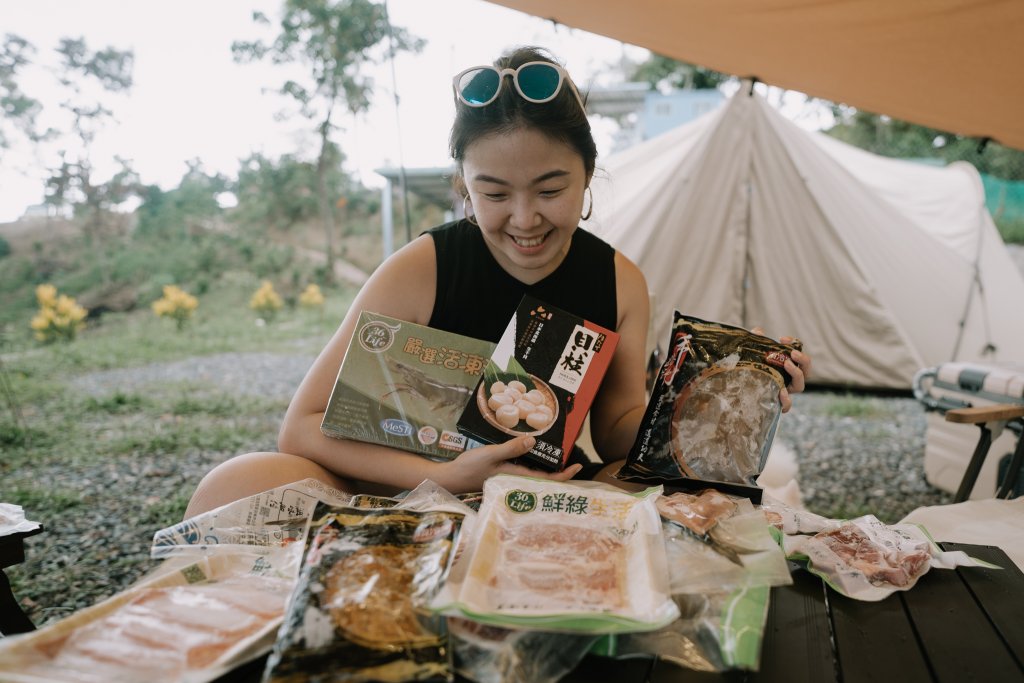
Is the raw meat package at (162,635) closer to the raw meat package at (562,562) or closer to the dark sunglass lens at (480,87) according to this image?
→ the raw meat package at (562,562)

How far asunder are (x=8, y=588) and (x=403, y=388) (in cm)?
73

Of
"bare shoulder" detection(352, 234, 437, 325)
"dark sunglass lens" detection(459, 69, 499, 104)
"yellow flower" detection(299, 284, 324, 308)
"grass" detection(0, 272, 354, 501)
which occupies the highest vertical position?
"dark sunglass lens" detection(459, 69, 499, 104)

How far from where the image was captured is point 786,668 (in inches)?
29.0

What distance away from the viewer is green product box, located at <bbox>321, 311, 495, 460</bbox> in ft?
3.64

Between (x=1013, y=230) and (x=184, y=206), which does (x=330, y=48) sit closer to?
(x=184, y=206)

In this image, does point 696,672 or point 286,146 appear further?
point 286,146

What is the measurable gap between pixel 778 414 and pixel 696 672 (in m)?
0.58

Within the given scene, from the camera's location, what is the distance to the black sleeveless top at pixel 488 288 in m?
1.31

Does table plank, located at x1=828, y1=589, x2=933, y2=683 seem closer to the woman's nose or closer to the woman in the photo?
the woman

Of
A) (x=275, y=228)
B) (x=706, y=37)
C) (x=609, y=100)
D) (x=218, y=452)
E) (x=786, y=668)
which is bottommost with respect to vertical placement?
(x=218, y=452)

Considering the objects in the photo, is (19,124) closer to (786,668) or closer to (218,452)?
(218,452)

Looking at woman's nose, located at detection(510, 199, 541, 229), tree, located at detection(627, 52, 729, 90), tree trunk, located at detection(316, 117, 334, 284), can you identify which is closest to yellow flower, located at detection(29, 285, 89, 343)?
tree trunk, located at detection(316, 117, 334, 284)

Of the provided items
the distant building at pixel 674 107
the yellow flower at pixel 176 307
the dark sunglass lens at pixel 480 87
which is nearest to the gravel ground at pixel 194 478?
the yellow flower at pixel 176 307

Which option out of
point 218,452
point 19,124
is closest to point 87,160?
point 19,124
